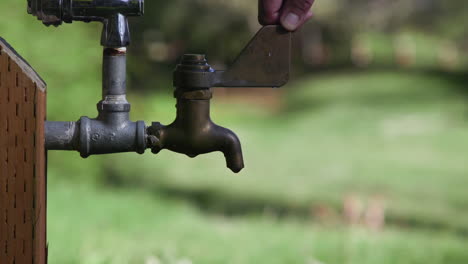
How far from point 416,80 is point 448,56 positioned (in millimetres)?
2763

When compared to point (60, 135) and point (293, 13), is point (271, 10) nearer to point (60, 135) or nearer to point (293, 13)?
point (293, 13)

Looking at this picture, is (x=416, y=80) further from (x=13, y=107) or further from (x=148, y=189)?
(x=13, y=107)

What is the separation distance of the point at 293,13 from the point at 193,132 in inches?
16.0

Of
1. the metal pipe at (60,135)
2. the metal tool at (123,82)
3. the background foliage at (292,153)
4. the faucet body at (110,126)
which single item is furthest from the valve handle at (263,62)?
the background foliage at (292,153)

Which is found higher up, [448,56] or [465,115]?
[448,56]

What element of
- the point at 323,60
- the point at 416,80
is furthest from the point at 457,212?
the point at 323,60

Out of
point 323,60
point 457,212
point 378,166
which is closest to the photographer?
point 457,212

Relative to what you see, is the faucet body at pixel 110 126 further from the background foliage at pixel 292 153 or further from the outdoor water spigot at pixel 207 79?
the background foliage at pixel 292 153

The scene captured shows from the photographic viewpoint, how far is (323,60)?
15852 millimetres

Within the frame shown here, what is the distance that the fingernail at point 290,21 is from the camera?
2.09m

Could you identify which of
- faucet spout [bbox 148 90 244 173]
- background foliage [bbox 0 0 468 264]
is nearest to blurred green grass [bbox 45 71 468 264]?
background foliage [bbox 0 0 468 264]

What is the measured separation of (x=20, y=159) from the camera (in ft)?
6.34

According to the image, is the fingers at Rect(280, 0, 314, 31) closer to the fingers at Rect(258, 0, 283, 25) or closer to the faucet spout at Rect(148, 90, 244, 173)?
the fingers at Rect(258, 0, 283, 25)

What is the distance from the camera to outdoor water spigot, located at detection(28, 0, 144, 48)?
2.03 meters
